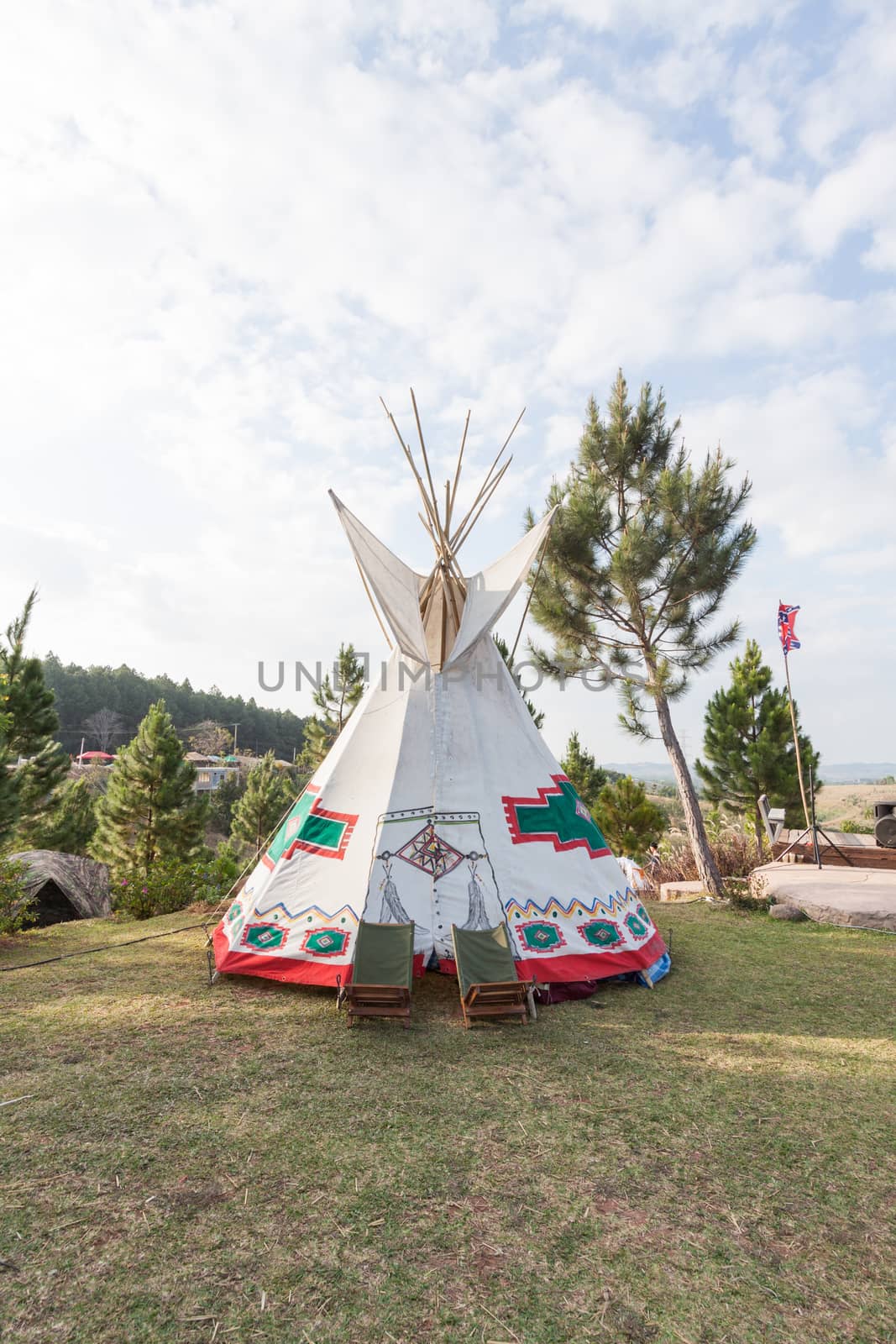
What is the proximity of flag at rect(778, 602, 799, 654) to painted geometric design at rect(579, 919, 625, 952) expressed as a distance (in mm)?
8467

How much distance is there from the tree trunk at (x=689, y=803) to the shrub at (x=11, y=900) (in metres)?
9.01

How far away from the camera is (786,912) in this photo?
825 centimetres

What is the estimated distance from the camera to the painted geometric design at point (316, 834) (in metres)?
5.35

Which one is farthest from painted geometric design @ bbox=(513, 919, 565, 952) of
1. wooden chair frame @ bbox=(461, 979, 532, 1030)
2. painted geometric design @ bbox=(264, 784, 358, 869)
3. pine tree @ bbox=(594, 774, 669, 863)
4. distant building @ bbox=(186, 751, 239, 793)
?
distant building @ bbox=(186, 751, 239, 793)

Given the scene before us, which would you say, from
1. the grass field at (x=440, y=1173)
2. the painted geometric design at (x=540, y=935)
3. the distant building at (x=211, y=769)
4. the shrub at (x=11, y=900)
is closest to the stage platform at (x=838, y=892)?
the grass field at (x=440, y=1173)

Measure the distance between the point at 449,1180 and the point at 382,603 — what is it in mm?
4246

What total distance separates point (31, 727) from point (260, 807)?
10765 millimetres

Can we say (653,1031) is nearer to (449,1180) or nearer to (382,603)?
(449,1180)

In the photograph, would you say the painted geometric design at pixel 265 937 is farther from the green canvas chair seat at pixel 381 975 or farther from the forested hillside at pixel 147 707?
the forested hillside at pixel 147 707

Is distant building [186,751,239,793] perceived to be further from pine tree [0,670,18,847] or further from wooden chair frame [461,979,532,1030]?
wooden chair frame [461,979,532,1030]

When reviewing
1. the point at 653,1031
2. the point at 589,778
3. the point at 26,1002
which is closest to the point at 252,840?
the point at 589,778

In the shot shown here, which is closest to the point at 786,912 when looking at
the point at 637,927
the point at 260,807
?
the point at 637,927

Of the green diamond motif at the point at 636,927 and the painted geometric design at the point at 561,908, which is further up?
the painted geometric design at the point at 561,908

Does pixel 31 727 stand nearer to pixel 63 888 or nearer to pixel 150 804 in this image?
pixel 150 804
